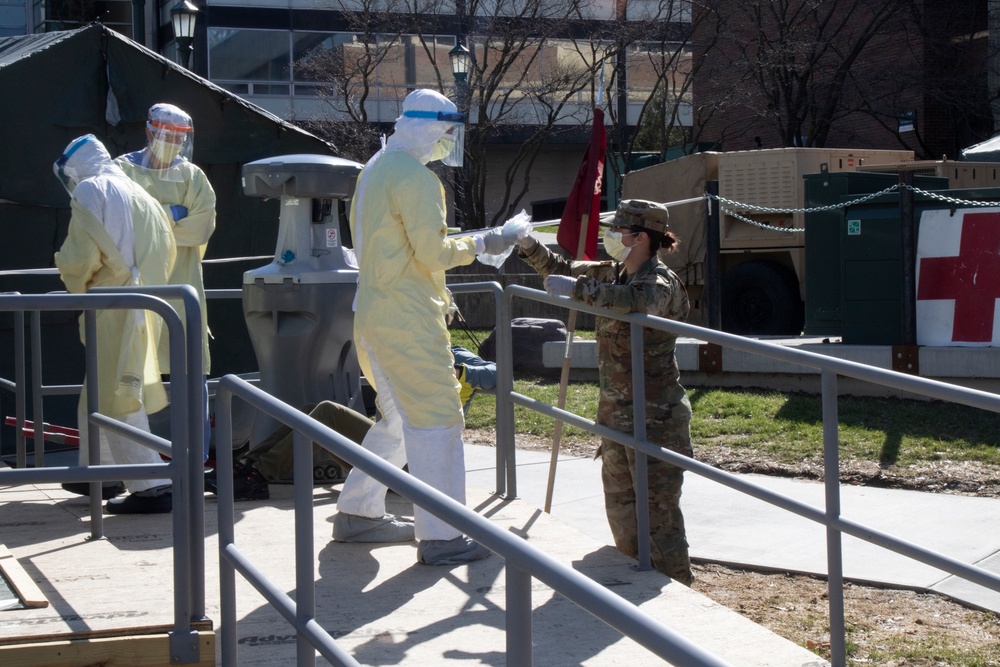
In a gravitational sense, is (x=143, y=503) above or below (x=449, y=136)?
below

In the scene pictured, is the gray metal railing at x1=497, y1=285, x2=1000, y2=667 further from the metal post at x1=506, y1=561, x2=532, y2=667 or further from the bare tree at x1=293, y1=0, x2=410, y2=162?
the bare tree at x1=293, y1=0, x2=410, y2=162

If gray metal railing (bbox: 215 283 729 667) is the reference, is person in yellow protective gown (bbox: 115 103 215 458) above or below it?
above

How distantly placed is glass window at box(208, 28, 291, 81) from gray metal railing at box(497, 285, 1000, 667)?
2744cm


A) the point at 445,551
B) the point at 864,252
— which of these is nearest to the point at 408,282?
the point at 445,551

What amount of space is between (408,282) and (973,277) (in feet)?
20.0

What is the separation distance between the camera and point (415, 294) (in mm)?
4520

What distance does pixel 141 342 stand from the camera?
5180mm

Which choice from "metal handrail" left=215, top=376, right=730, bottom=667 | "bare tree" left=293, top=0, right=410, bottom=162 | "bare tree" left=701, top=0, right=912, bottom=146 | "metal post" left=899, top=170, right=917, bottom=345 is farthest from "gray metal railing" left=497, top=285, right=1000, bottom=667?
"bare tree" left=293, top=0, right=410, bottom=162

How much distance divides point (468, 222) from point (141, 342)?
16.9m

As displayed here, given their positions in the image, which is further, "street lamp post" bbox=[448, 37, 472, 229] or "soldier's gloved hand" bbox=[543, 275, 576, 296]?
"street lamp post" bbox=[448, 37, 472, 229]

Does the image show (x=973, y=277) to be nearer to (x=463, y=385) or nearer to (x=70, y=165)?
(x=463, y=385)

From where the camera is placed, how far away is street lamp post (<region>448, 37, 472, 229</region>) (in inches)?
703

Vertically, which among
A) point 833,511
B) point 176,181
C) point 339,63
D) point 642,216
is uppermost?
point 339,63

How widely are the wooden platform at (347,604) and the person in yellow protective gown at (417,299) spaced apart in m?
0.33
